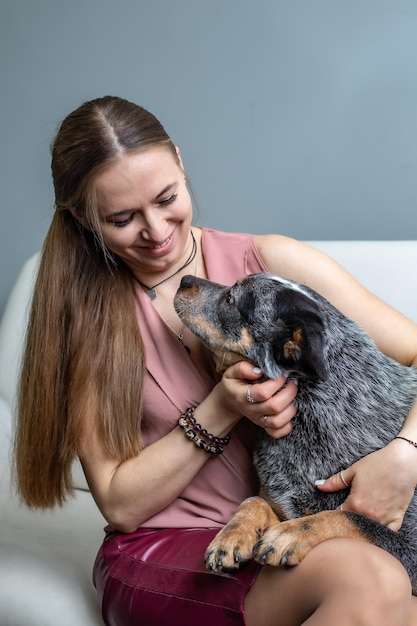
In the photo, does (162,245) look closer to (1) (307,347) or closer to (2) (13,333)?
(1) (307,347)

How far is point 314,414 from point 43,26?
232 centimetres

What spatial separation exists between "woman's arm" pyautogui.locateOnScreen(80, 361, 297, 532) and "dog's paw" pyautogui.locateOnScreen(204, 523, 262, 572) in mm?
250

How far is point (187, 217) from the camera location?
1934 mm

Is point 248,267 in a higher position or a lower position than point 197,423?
higher

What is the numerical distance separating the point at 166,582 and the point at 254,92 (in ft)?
6.73

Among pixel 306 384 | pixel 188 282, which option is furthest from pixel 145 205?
pixel 306 384

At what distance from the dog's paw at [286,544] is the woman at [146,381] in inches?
3.9

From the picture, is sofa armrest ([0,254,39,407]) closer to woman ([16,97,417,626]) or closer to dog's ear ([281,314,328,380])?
woman ([16,97,417,626])

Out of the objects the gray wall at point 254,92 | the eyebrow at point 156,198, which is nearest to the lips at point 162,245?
the eyebrow at point 156,198

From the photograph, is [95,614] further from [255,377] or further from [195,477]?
[255,377]

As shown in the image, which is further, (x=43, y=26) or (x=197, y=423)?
(x=43, y=26)

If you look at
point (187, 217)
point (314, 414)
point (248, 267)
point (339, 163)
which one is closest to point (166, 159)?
point (187, 217)

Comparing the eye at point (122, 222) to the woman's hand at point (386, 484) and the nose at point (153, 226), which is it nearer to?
the nose at point (153, 226)

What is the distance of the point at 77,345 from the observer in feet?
6.72
